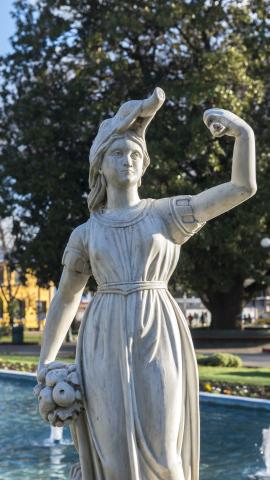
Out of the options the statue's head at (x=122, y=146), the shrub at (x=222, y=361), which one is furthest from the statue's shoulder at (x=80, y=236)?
the shrub at (x=222, y=361)

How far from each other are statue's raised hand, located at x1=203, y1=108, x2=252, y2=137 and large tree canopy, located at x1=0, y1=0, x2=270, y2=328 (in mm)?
20108

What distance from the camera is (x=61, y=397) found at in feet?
10.7

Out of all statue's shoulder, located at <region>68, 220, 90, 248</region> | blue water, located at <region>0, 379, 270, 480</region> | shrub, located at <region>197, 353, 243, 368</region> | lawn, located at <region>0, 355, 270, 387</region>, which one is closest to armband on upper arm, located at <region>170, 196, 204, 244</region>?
statue's shoulder, located at <region>68, 220, 90, 248</region>

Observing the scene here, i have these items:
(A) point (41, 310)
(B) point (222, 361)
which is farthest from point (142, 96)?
(A) point (41, 310)

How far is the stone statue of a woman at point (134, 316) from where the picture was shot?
10.5 feet

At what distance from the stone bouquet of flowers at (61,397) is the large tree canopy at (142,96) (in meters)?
20.1

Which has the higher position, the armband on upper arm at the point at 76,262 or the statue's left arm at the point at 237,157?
the statue's left arm at the point at 237,157

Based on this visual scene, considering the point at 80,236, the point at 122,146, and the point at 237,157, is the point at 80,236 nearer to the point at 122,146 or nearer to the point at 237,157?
the point at 122,146

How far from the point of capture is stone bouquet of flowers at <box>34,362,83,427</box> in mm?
3266

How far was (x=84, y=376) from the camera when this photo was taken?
11.0 ft

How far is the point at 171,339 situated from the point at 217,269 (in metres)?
23.9

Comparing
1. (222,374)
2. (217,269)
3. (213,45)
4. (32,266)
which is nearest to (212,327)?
(217,269)

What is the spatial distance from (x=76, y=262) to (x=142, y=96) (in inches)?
952

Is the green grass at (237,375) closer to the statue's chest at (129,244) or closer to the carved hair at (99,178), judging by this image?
the carved hair at (99,178)
